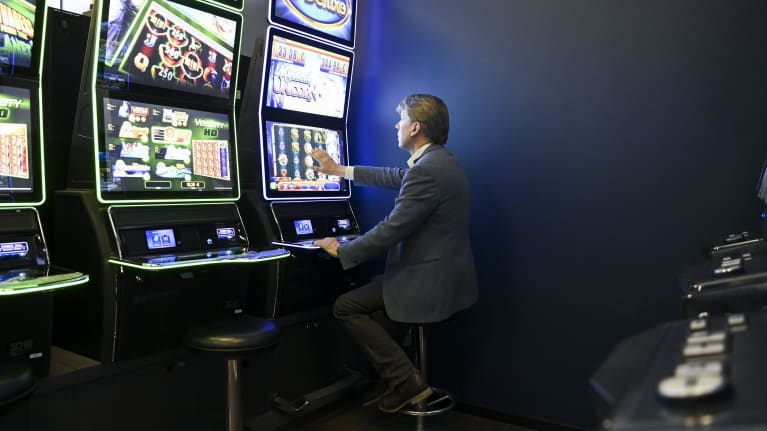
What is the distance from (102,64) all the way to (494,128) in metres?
2.10

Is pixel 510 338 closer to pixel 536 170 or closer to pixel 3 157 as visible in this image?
pixel 536 170

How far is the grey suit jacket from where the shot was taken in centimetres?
286

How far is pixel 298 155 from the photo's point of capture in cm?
350

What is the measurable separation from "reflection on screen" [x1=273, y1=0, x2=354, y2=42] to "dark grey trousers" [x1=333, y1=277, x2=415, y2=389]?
5.22ft

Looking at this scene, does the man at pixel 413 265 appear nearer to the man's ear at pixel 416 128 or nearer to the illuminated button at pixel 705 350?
the man's ear at pixel 416 128

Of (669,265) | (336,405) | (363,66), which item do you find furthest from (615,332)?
(363,66)

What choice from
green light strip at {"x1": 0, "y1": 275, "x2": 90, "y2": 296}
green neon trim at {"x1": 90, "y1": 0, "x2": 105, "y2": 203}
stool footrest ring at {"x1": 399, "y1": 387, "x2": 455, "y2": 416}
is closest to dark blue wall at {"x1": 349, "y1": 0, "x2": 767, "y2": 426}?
stool footrest ring at {"x1": 399, "y1": 387, "x2": 455, "y2": 416}

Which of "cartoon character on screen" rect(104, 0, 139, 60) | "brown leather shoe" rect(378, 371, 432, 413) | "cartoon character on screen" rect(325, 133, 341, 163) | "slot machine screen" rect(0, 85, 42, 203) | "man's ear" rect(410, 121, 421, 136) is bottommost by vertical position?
"brown leather shoe" rect(378, 371, 432, 413)

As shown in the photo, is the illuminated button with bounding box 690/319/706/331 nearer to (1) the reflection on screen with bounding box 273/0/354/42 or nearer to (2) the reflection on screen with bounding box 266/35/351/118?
(2) the reflection on screen with bounding box 266/35/351/118

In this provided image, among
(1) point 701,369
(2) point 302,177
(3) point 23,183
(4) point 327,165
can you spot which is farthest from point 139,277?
(1) point 701,369

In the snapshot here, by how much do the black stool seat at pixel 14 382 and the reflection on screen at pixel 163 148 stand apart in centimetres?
88

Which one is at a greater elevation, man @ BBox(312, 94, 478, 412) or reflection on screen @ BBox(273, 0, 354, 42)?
reflection on screen @ BBox(273, 0, 354, 42)

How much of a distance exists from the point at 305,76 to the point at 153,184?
3.91 feet

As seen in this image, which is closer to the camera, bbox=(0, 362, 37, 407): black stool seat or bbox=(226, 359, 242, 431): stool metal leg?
bbox=(0, 362, 37, 407): black stool seat
